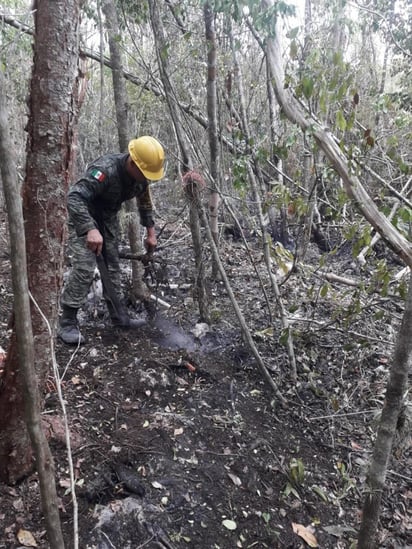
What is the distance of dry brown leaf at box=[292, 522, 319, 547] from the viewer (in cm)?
224

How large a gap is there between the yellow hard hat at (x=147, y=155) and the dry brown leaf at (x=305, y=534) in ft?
8.60

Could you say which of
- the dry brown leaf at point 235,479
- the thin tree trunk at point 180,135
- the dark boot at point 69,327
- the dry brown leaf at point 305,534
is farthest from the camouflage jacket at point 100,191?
the dry brown leaf at point 305,534

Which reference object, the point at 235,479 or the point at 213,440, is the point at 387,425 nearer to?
the point at 235,479

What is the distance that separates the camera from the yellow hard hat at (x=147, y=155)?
3432 millimetres

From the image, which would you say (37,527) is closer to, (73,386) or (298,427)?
(73,386)

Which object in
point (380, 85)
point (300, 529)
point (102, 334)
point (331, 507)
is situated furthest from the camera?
point (380, 85)

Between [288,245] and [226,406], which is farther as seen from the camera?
[288,245]

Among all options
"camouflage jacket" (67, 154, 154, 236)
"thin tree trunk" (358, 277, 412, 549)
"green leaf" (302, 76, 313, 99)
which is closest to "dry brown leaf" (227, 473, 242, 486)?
"thin tree trunk" (358, 277, 412, 549)

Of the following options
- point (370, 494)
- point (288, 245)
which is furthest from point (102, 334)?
point (288, 245)

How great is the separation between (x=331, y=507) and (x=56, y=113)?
2522 mm

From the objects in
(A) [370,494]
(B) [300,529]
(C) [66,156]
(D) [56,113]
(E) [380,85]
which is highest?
(E) [380,85]

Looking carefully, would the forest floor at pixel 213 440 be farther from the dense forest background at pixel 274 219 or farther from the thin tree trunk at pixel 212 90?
the thin tree trunk at pixel 212 90

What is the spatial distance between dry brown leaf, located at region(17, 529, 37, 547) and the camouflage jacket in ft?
6.84

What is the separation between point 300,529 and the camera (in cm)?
231
